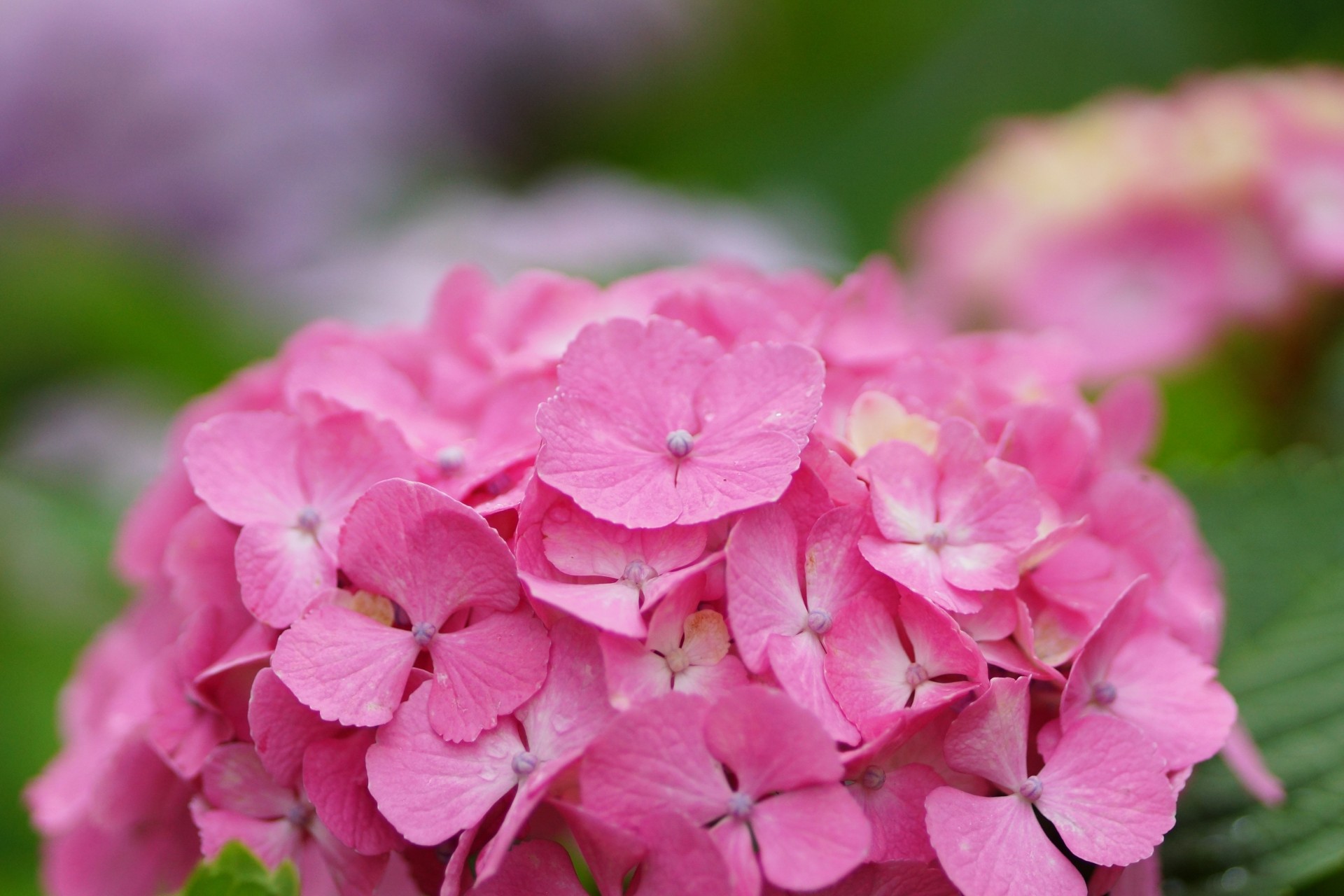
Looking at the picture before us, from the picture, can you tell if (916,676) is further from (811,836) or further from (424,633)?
(424,633)

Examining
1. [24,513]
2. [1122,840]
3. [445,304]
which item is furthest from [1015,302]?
[24,513]

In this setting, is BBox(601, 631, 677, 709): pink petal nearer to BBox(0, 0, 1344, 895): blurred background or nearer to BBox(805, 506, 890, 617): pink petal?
BBox(805, 506, 890, 617): pink petal

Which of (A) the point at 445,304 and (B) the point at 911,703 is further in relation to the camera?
(A) the point at 445,304

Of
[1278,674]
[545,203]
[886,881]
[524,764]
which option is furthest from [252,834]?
[545,203]

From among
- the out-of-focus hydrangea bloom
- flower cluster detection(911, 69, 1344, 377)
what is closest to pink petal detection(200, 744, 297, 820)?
flower cluster detection(911, 69, 1344, 377)

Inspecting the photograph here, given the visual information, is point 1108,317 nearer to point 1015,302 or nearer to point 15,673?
point 1015,302

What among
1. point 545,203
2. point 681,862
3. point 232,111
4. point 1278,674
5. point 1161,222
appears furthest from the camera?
point 232,111

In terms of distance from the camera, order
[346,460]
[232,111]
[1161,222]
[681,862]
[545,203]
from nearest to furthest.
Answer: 1. [681,862]
2. [346,460]
3. [1161,222]
4. [545,203]
5. [232,111]
